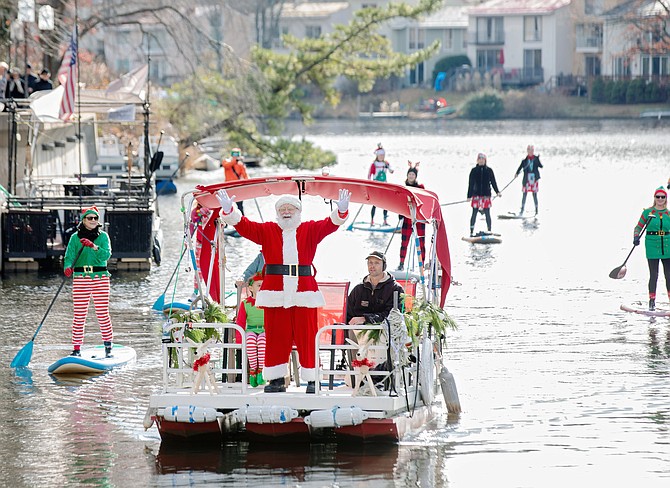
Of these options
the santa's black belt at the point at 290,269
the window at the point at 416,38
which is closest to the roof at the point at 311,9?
the window at the point at 416,38

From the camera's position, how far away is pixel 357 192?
43.4 ft

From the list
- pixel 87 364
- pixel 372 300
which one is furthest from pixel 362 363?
pixel 87 364

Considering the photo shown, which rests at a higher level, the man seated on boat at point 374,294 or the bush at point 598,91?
the bush at point 598,91

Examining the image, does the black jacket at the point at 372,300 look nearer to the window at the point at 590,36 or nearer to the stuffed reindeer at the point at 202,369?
the stuffed reindeer at the point at 202,369

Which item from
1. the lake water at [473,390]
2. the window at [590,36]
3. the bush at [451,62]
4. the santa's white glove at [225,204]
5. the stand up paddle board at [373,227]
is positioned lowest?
the lake water at [473,390]

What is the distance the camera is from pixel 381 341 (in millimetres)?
12047

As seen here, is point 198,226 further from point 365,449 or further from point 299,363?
point 365,449

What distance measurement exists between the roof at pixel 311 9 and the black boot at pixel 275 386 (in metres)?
107

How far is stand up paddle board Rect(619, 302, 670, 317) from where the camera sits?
18.6 metres

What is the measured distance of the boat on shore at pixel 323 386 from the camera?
11.8 metres

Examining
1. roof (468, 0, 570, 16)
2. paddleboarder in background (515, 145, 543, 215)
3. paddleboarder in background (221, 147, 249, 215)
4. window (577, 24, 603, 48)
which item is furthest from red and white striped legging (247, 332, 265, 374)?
roof (468, 0, 570, 16)

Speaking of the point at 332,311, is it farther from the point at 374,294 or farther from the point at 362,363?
the point at 362,363

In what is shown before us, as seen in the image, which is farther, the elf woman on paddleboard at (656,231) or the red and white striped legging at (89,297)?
the elf woman on paddleboard at (656,231)

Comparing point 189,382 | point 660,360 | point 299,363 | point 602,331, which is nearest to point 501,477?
point 299,363
